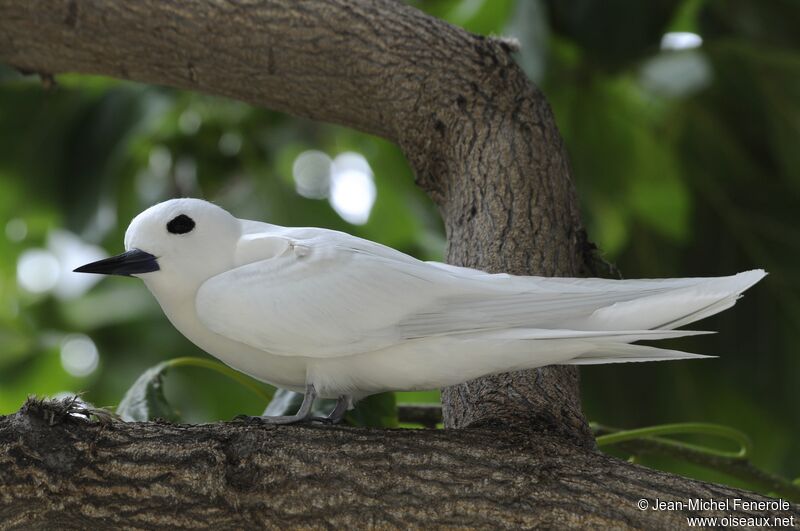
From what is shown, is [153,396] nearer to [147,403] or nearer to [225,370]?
[147,403]

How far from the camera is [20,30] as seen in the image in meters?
2.95

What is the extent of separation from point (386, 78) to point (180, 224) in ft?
3.10

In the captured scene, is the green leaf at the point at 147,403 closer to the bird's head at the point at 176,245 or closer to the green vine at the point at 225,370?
the green vine at the point at 225,370

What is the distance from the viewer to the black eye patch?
202cm

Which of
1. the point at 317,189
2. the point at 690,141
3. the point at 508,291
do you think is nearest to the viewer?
the point at 508,291

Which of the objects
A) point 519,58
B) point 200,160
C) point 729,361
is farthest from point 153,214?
point 729,361

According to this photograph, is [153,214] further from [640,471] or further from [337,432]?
[640,471]

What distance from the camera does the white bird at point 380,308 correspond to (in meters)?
1.90

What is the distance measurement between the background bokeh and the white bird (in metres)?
2.38

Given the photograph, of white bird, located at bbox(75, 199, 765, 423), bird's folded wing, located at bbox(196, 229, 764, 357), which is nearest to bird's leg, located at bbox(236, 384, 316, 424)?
white bird, located at bbox(75, 199, 765, 423)

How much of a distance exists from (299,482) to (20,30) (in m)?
1.84

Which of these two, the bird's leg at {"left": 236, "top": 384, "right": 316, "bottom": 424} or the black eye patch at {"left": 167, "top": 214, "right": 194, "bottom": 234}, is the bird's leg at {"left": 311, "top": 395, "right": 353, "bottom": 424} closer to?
the bird's leg at {"left": 236, "top": 384, "right": 316, "bottom": 424}

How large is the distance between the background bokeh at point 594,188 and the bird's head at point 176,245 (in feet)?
7.76

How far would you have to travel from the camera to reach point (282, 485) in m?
1.83
